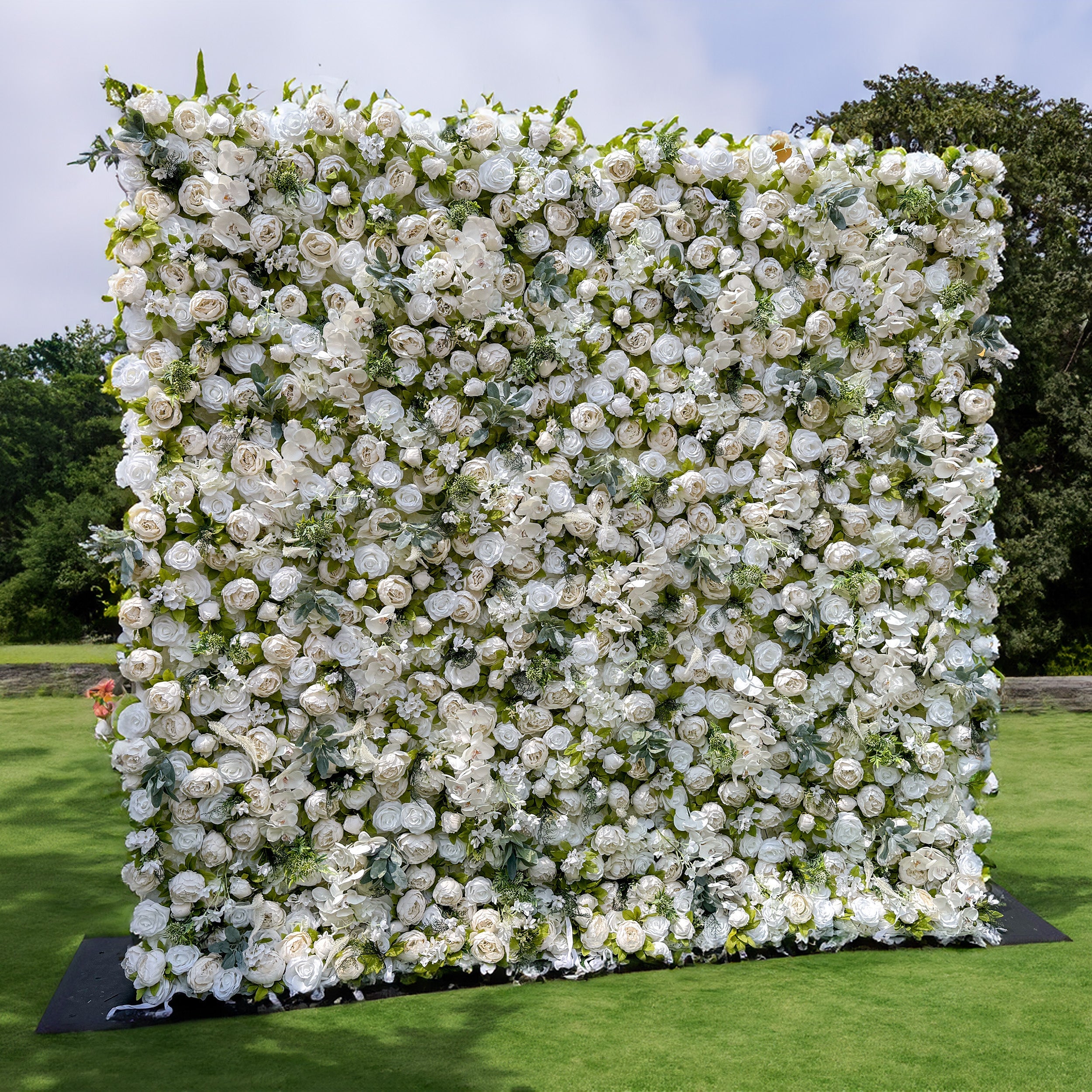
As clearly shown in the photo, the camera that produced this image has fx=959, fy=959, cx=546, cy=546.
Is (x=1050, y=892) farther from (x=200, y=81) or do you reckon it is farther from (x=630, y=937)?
(x=200, y=81)

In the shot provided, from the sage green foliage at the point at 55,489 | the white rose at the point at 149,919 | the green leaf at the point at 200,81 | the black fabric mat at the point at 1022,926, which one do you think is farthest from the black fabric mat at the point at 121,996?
the sage green foliage at the point at 55,489

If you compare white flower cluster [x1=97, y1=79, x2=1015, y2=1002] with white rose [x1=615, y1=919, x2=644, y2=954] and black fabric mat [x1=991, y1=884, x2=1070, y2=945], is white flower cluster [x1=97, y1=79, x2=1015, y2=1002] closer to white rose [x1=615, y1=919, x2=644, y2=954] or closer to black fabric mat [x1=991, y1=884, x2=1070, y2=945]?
white rose [x1=615, y1=919, x2=644, y2=954]

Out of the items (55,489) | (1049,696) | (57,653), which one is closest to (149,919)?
(1049,696)

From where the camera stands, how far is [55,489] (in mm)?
20406

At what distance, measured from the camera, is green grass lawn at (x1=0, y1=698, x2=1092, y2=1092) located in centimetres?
303

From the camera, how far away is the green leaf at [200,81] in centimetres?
338

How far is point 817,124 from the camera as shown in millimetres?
13719

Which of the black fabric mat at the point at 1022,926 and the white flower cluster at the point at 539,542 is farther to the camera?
the black fabric mat at the point at 1022,926

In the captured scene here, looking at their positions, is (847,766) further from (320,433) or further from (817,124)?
(817,124)

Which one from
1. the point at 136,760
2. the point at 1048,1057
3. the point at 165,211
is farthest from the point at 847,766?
the point at 165,211

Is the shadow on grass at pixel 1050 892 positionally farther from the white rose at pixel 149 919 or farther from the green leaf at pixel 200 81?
the green leaf at pixel 200 81

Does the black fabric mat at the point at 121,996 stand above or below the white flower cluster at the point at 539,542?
below

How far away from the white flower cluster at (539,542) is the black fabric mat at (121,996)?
9cm

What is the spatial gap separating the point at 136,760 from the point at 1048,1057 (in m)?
3.24
